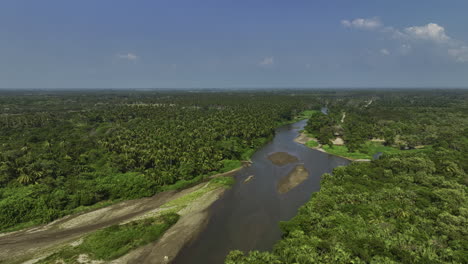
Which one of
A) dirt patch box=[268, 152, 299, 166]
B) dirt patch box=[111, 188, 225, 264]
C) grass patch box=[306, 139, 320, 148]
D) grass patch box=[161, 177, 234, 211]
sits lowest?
dirt patch box=[111, 188, 225, 264]

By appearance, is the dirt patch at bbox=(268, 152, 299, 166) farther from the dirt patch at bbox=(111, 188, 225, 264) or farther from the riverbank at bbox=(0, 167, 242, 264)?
the dirt patch at bbox=(111, 188, 225, 264)

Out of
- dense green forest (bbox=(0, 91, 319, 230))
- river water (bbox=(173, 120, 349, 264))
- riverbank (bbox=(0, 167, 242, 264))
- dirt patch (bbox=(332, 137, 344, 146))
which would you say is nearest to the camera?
riverbank (bbox=(0, 167, 242, 264))

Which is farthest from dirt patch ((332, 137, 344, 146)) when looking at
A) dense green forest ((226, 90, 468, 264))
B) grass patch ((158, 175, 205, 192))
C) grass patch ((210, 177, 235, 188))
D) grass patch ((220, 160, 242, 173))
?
grass patch ((158, 175, 205, 192))

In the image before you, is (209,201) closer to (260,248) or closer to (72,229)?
(260,248)

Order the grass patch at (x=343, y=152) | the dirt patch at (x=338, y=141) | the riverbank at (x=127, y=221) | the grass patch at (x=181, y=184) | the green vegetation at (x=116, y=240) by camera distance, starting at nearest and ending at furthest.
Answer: the green vegetation at (x=116, y=240)
the riverbank at (x=127, y=221)
the grass patch at (x=181, y=184)
the grass patch at (x=343, y=152)
the dirt patch at (x=338, y=141)

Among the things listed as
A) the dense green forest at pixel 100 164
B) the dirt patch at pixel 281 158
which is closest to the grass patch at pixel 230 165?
the dense green forest at pixel 100 164

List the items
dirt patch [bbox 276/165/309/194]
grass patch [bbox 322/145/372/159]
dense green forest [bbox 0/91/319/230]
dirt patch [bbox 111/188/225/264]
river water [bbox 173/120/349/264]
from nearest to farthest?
dirt patch [bbox 111/188/225/264] < river water [bbox 173/120/349/264] < dense green forest [bbox 0/91/319/230] < dirt patch [bbox 276/165/309/194] < grass patch [bbox 322/145/372/159]

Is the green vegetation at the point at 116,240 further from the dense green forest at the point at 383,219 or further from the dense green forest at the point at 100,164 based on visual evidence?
the dense green forest at the point at 383,219
